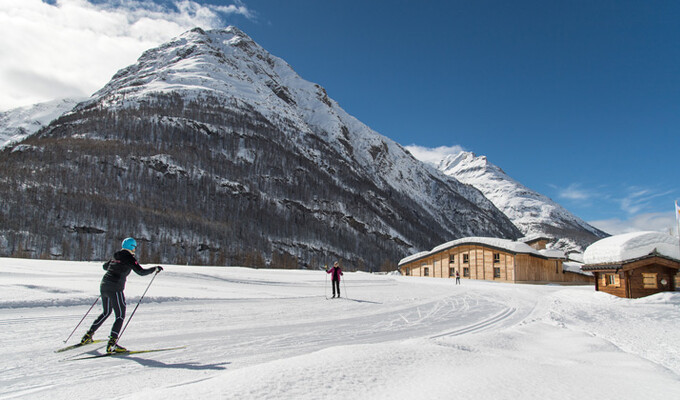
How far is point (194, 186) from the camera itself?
121688 mm

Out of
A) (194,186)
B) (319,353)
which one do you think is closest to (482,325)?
(319,353)

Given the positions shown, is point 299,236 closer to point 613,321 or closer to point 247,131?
point 247,131

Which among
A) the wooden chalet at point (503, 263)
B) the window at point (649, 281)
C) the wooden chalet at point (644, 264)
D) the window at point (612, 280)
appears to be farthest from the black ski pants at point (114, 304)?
the wooden chalet at point (503, 263)

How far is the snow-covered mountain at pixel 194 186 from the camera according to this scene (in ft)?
305

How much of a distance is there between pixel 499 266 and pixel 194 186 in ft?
338

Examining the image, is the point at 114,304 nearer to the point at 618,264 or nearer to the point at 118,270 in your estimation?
the point at 118,270

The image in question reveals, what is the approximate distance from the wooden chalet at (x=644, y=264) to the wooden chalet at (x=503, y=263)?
20576 millimetres

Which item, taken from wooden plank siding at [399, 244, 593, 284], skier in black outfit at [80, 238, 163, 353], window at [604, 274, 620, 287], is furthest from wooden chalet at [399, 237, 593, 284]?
skier in black outfit at [80, 238, 163, 353]

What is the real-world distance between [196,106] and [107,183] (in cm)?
5976

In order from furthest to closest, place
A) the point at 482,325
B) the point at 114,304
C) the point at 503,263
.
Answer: the point at 503,263
the point at 482,325
the point at 114,304

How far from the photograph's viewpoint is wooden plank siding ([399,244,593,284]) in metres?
43.7

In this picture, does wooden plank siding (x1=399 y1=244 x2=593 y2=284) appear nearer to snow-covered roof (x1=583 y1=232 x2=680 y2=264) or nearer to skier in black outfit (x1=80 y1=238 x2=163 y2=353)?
snow-covered roof (x1=583 y1=232 x2=680 y2=264)

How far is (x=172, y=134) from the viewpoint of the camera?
135 metres

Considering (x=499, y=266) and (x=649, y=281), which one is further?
(x=499, y=266)
